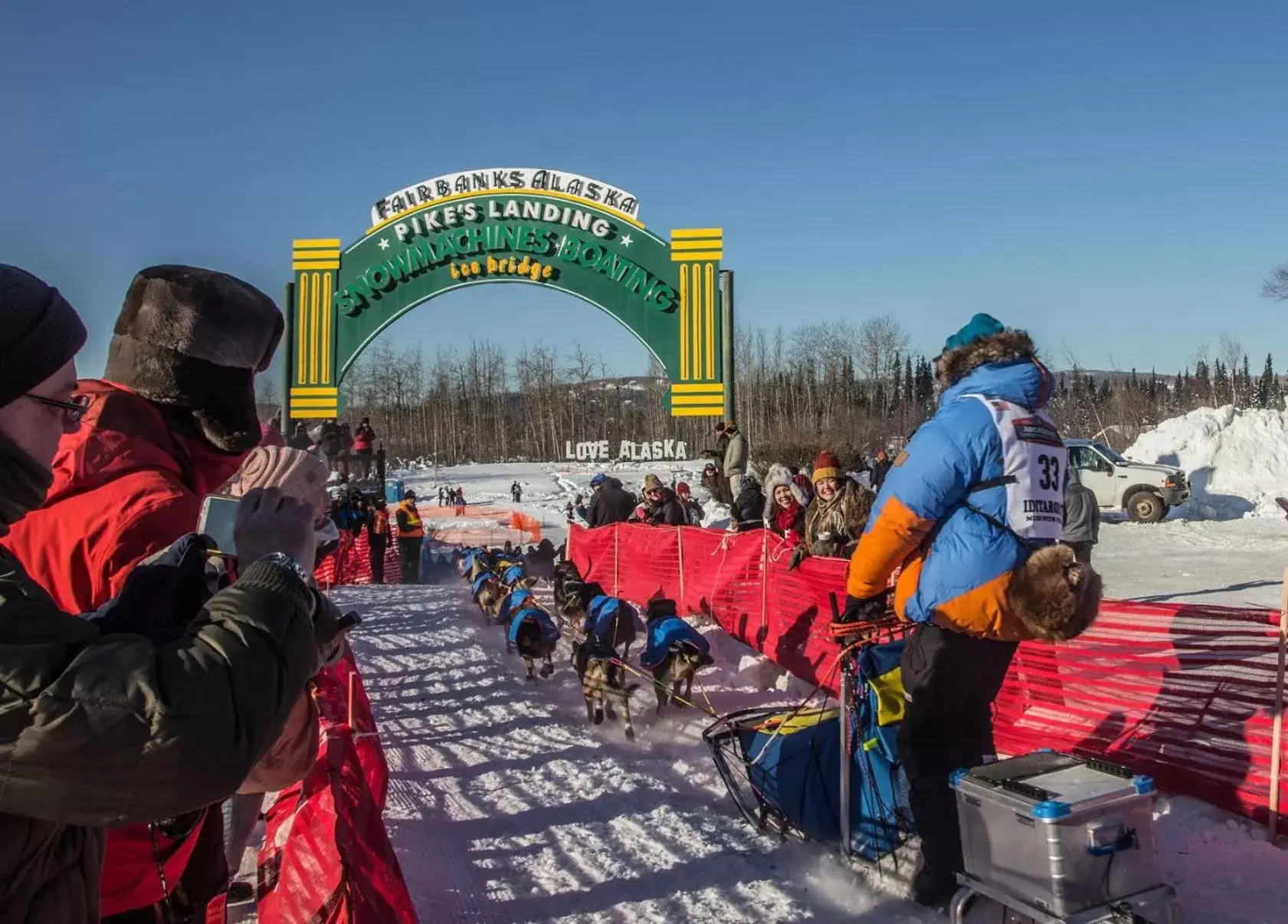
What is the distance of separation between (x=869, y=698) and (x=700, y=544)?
5366mm

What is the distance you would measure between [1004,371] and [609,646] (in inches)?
143

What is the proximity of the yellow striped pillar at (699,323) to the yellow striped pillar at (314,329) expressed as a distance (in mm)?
5076

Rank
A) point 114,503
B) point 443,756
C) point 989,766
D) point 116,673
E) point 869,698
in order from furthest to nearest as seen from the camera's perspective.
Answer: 1. point 443,756
2. point 869,698
3. point 989,766
4. point 114,503
5. point 116,673

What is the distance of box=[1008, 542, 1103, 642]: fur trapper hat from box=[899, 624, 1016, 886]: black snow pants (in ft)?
0.65

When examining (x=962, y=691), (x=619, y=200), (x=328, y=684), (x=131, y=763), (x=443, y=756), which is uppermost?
(x=619, y=200)

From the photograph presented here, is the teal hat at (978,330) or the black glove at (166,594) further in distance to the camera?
the teal hat at (978,330)

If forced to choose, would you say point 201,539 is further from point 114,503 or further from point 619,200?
point 619,200

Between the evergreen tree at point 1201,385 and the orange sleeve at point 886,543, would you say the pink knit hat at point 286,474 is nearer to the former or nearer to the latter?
the orange sleeve at point 886,543

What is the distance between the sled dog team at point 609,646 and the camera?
17.9 feet

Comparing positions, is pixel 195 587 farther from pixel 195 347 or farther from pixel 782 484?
pixel 782 484

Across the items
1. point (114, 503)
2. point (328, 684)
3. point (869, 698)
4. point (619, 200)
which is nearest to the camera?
point (114, 503)

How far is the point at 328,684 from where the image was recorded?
4223 millimetres

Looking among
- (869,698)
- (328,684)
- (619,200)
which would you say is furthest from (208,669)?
(619,200)

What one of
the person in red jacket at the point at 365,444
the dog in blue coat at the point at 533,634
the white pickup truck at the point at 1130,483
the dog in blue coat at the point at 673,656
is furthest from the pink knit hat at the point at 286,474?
the white pickup truck at the point at 1130,483
